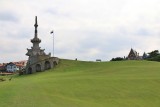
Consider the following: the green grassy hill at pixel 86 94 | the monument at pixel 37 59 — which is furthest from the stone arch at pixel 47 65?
the green grassy hill at pixel 86 94

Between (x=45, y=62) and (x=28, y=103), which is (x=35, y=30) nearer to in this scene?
(x=45, y=62)

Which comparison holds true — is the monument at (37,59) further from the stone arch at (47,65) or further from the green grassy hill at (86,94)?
the green grassy hill at (86,94)

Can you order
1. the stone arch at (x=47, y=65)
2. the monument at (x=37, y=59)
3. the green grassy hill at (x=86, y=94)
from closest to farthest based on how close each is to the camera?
the green grassy hill at (x=86, y=94) → the stone arch at (x=47, y=65) → the monument at (x=37, y=59)

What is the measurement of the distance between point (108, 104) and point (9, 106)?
1522 cm

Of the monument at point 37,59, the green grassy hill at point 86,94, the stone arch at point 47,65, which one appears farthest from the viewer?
A: the monument at point 37,59

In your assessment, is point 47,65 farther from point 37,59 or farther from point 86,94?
point 86,94

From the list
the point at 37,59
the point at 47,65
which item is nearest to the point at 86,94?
the point at 47,65

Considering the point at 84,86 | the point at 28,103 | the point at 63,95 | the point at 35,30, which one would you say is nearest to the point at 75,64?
the point at 35,30

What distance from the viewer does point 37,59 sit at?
14312cm

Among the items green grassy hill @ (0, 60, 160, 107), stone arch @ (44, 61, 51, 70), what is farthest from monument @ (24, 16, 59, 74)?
green grassy hill @ (0, 60, 160, 107)

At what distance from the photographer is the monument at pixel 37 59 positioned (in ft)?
455

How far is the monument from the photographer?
5463 inches

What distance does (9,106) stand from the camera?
40.0m

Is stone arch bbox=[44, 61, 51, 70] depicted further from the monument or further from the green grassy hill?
the green grassy hill
